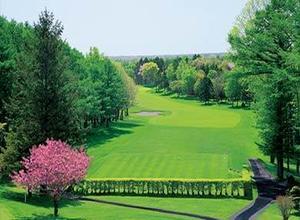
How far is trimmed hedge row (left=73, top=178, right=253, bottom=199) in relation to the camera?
42.4 metres

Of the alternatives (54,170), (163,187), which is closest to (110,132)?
(163,187)

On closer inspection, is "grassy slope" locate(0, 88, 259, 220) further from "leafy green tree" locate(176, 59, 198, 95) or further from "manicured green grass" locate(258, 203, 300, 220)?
"leafy green tree" locate(176, 59, 198, 95)

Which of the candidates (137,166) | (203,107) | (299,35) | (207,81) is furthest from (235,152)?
(207,81)

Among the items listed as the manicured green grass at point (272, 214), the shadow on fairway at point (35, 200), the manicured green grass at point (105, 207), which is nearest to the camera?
the manicured green grass at point (105, 207)

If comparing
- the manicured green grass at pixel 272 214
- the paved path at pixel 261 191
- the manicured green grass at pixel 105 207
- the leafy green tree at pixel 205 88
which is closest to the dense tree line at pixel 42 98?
the manicured green grass at pixel 105 207

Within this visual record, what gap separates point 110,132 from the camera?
80438 millimetres

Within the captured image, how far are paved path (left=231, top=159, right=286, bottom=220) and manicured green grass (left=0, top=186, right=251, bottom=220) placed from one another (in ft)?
2.55

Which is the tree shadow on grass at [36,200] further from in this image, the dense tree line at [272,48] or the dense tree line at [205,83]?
the dense tree line at [205,83]

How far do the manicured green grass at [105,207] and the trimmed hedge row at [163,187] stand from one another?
1541 millimetres

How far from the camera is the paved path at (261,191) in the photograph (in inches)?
1410

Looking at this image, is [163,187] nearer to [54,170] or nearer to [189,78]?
[54,170]

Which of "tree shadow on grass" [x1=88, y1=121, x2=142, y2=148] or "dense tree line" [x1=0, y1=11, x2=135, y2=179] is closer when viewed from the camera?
"dense tree line" [x1=0, y1=11, x2=135, y2=179]

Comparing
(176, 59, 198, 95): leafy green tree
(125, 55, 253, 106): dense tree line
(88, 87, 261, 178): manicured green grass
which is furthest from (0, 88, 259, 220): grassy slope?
(176, 59, 198, 95): leafy green tree

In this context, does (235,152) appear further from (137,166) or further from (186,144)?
(137,166)
